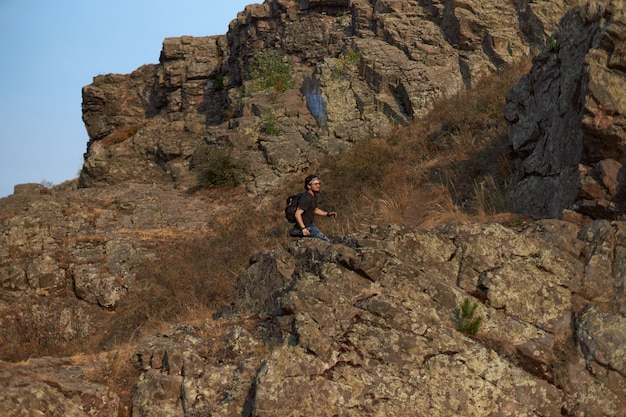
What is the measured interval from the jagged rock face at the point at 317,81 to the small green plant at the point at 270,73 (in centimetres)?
31

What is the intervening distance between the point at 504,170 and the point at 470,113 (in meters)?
5.55

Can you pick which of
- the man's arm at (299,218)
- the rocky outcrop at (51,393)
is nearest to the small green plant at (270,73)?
→ the man's arm at (299,218)

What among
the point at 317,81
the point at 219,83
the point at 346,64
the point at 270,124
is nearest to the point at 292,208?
the point at 270,124

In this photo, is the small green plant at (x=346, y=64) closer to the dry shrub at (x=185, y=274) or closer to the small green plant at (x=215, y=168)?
the small green plant at (x=215, y=168)

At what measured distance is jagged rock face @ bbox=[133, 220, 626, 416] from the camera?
614 cm

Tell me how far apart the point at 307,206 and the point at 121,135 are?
22323mm

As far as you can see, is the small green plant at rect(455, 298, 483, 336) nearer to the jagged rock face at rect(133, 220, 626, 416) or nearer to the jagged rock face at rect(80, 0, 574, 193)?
the jagged rock face at rect(133, 220, 626, 416)

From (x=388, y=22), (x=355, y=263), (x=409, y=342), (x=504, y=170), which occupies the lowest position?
(x=504, y=170)

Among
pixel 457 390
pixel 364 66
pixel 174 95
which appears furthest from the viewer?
→ pixel 174 95

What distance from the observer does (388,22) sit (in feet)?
87.8

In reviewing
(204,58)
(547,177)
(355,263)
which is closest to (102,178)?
(204,58)

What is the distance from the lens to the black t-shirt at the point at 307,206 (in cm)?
1109

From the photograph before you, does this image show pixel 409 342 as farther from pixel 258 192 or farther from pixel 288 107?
pixel 288 107

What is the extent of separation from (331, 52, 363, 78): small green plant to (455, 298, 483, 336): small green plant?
19442mm
